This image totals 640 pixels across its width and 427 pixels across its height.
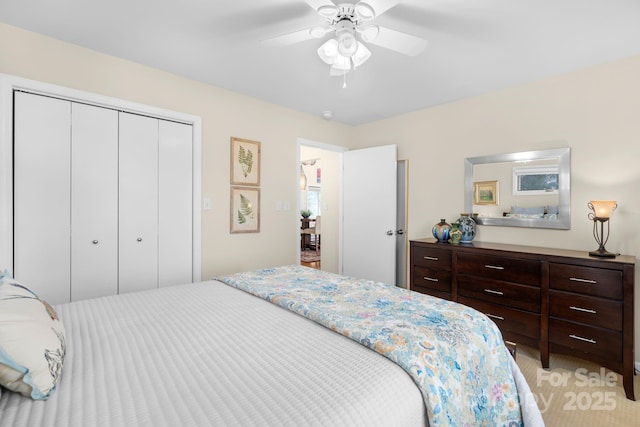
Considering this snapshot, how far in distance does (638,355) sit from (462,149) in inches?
86.8

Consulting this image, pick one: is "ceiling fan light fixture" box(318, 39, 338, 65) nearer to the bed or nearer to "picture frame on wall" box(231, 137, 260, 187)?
the bed

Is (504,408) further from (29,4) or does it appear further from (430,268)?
(29,4)

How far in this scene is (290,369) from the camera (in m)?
1.03

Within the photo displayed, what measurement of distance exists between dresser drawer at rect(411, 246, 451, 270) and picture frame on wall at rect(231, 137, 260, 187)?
1.82 metres

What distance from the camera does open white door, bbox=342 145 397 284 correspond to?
381 cm

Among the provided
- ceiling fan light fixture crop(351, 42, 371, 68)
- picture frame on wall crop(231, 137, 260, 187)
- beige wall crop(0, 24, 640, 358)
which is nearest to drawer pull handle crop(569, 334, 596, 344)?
beige wall crop(0, 24, 640, 358)

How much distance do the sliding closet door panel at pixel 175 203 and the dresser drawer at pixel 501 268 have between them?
99.6 inches

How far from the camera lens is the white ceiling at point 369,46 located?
184cm

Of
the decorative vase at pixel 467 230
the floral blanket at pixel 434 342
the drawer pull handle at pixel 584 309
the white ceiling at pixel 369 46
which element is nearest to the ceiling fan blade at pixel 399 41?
the white ceiling at pixel 369 46

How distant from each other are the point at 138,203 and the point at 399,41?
2321 mm

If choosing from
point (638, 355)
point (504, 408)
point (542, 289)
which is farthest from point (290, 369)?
point (638, 355)

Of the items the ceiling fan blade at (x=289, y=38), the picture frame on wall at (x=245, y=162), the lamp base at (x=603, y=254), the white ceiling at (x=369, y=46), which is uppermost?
the white ceiling at (x=369, y=46)

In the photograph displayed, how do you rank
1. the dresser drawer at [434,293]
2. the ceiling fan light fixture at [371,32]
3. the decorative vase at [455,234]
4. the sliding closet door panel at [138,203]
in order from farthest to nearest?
the decorative vase at [455,234] < the dresser drawer at [434,293] < the sliding closet door panel at [138,203] < the ceiling fan light fixture at [371,32]

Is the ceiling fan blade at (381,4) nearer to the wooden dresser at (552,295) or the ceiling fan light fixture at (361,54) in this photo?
the ceiling fan light fixture at (361,54)
